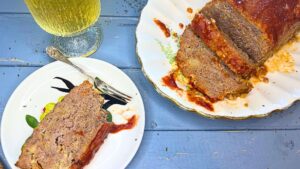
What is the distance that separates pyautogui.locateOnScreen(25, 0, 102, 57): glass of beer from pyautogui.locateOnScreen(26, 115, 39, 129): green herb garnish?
16.8 inches

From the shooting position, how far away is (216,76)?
Result: 1.73 metres

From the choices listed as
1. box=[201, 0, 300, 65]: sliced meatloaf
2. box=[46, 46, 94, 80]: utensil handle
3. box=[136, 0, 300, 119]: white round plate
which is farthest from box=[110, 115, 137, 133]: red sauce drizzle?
box=[201, 0, 300, 65]: sliced meatloaf

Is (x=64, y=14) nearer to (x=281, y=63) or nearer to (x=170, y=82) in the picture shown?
(x=170, y=82)

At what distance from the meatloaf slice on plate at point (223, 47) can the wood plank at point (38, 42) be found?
37 centimetres

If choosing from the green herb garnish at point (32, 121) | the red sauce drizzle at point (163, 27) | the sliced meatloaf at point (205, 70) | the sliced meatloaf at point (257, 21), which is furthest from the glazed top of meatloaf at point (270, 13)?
the green herb garnish at point (32, 121)

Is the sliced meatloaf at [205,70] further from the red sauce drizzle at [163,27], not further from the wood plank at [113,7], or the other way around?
the wood plank at [113,7]

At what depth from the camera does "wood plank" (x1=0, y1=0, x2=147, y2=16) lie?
2.09m

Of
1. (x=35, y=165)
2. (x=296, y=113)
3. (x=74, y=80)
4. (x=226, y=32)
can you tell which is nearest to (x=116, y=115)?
(x=74, y=80)

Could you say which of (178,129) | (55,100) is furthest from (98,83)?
(178,129)

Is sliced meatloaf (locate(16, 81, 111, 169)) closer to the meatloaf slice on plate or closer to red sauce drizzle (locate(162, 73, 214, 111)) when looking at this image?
red sauce drizzle (locate(162, 73, 214, 111))

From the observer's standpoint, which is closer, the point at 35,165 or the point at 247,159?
the point at 35,165

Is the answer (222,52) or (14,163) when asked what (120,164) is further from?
(222,52)

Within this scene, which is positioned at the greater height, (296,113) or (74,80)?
(296,113)

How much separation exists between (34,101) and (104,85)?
0.32m
